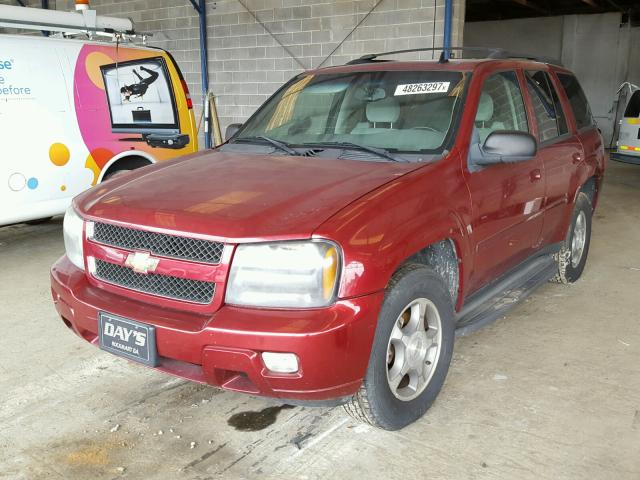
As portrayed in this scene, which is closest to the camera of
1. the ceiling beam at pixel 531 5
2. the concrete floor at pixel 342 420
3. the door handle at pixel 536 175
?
the concrete floor at pixel 342 420

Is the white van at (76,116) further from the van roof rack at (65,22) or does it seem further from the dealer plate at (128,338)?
the dealer plate at (128,338)

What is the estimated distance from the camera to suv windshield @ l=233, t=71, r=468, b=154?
10.9 feet

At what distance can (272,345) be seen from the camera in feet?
7.44

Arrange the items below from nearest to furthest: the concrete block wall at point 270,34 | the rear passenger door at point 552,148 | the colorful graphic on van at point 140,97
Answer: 1. the rear passenger door at point 552,148
2. the colorful graphic on van at point 140,97
3. the concrete block wall at point 270,34

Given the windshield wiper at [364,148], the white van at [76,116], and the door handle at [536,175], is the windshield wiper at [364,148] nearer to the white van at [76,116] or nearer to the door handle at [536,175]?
the door handle at [536,175]

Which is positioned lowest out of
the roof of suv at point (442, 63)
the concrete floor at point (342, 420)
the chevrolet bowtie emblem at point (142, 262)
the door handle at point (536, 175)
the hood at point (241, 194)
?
the concrete floor at point (342, 420)

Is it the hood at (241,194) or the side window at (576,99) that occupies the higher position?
the side window at (576,99)

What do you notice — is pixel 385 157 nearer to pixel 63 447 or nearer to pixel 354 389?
pixel 354 389

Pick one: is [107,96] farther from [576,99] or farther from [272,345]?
[272,345]

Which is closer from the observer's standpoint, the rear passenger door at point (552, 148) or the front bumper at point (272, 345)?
the front bumper at point (272, 345)

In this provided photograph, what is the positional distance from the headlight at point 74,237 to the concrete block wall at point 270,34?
273 inches

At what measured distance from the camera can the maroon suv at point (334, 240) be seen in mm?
2350

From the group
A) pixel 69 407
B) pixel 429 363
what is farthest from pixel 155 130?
pixel 429 363

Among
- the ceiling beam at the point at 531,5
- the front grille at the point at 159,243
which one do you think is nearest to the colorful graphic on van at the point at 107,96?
the front grille at the point at 159,243
